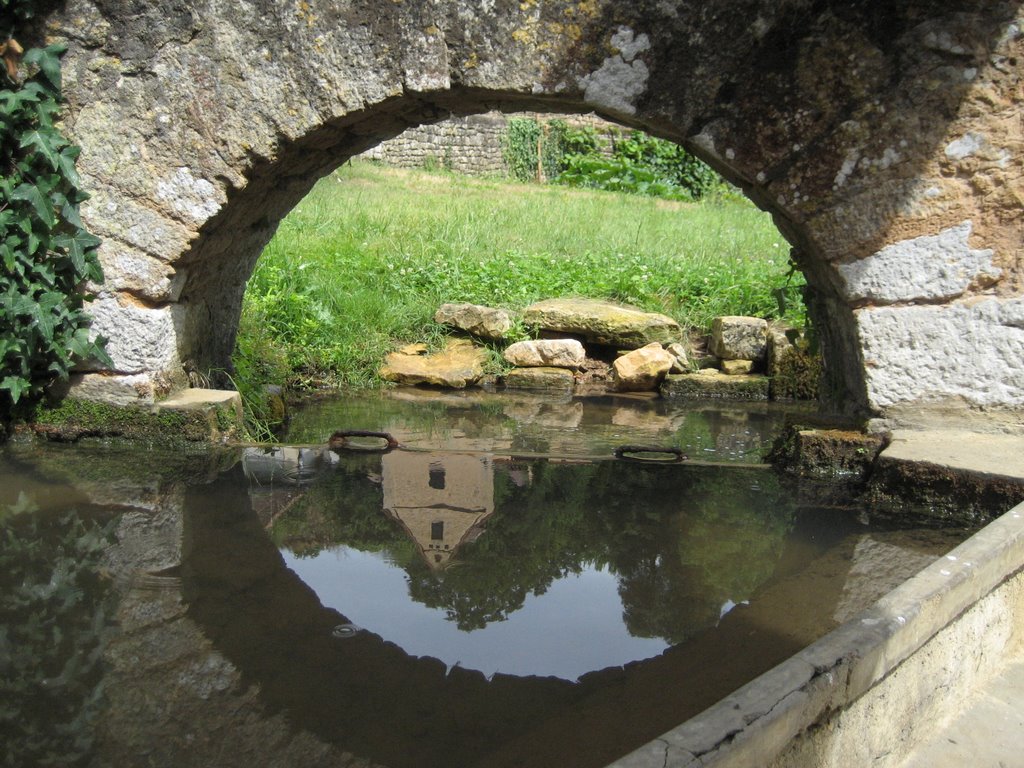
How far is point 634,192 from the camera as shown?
14.4m

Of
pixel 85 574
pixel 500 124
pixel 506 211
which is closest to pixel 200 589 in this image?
pixel 85 574

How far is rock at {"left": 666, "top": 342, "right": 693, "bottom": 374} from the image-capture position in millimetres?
7020

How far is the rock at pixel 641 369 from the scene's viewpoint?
6.76 m

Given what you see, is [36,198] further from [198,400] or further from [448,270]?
[448,270]

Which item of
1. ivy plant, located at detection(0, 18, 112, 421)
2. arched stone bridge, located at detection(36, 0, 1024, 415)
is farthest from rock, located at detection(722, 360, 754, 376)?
ivy plant, located at detection(0, 18, 112, 421)

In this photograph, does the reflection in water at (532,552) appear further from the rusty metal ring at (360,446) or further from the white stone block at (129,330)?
the white stone block at (129,330)

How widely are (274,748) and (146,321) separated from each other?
246 cm

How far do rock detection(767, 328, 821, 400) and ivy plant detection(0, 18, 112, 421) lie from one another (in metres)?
4.50

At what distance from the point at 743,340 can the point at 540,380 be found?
4.81 feet

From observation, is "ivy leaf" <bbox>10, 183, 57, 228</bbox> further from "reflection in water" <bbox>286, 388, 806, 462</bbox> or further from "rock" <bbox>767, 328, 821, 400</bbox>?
"rock" <bbox>767, 328, 821, 400</bbox>

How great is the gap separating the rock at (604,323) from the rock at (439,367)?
1.83 ft

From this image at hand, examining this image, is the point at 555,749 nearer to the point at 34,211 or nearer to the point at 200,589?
the point at 200,589

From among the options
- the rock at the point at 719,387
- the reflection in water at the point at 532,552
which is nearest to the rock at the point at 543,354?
the rock at the point at 719,387

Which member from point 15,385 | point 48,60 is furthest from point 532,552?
point 48,60
